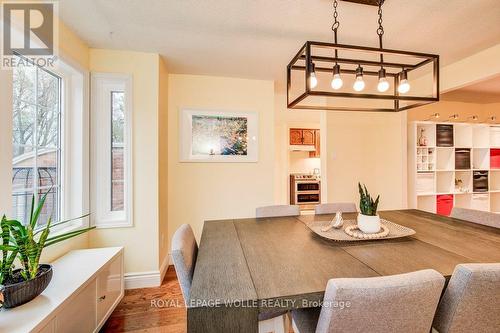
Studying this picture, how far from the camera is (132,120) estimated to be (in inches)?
89.6

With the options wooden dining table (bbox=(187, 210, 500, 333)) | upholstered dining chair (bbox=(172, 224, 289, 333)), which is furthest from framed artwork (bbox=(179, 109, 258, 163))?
upholstered dining chair (bbox=(172, 224, 289, 333))

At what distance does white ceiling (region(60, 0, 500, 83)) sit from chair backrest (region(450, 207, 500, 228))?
155 centimetres

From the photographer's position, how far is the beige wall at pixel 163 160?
2416 millimetres

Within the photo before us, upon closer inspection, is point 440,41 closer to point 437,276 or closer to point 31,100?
point 437,276

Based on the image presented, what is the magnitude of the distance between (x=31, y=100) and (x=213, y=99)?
176cm

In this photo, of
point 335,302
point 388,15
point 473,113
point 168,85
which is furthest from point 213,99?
point 473,113

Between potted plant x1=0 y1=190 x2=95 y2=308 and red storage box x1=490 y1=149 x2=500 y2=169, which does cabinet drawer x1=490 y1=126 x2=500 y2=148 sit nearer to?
red storage box x1=490 y1=149 x2=500 y2=169

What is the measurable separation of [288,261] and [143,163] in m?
1.81

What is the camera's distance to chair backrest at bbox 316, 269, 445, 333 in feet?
2.49

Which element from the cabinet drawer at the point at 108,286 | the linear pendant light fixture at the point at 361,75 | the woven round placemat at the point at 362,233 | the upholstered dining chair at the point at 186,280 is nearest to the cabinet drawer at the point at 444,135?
the linear pendant light fixture at the point at 361,75

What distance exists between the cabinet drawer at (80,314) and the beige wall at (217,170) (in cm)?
136

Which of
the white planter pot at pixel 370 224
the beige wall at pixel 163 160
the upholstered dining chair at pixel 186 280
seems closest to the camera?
the upholstered dining chair at pixel 186 280

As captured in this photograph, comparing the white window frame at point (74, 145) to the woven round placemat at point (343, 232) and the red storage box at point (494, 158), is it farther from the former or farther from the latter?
the red storage box at point (494, 158)

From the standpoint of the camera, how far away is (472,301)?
2.84ft
